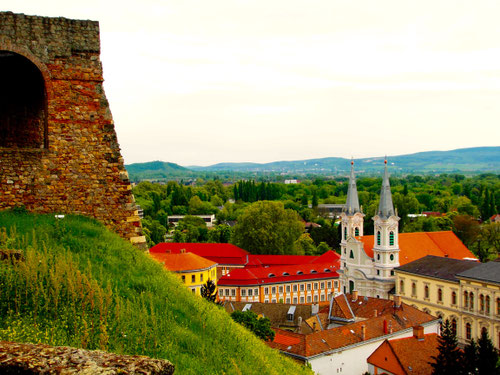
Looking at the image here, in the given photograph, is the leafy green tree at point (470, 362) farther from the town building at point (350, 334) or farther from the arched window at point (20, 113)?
the arched window at point (20, 113)

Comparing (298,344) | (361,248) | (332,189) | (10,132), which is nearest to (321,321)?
(298,344)

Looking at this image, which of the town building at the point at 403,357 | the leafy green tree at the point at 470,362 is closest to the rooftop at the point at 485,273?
the town building at the point at 403,357

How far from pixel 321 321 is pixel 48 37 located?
3177 centimetres

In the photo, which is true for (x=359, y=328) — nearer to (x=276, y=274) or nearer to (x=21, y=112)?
(x=276, y=274)

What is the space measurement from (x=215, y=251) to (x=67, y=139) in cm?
5524

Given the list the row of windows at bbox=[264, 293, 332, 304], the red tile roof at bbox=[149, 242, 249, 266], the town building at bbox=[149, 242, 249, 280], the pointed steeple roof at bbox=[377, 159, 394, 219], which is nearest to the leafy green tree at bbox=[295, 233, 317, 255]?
the town building at bbox=[149, 242, 249, 280]

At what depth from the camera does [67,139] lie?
10523 millimetres

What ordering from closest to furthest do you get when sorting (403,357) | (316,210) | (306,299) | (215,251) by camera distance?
(403,357) → (306,299) → (215,251) → (316,210)

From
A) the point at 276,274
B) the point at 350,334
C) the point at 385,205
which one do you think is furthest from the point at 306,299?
the point at 350,334

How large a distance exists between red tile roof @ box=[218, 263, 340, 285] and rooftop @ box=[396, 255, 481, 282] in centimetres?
999

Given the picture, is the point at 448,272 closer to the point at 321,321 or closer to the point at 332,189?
the point at 321,321

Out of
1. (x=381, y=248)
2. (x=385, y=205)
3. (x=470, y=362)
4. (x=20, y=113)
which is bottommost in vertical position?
(x=470, y=362)

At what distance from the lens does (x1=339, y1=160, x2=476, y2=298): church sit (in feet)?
173

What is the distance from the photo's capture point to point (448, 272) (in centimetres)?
4422
